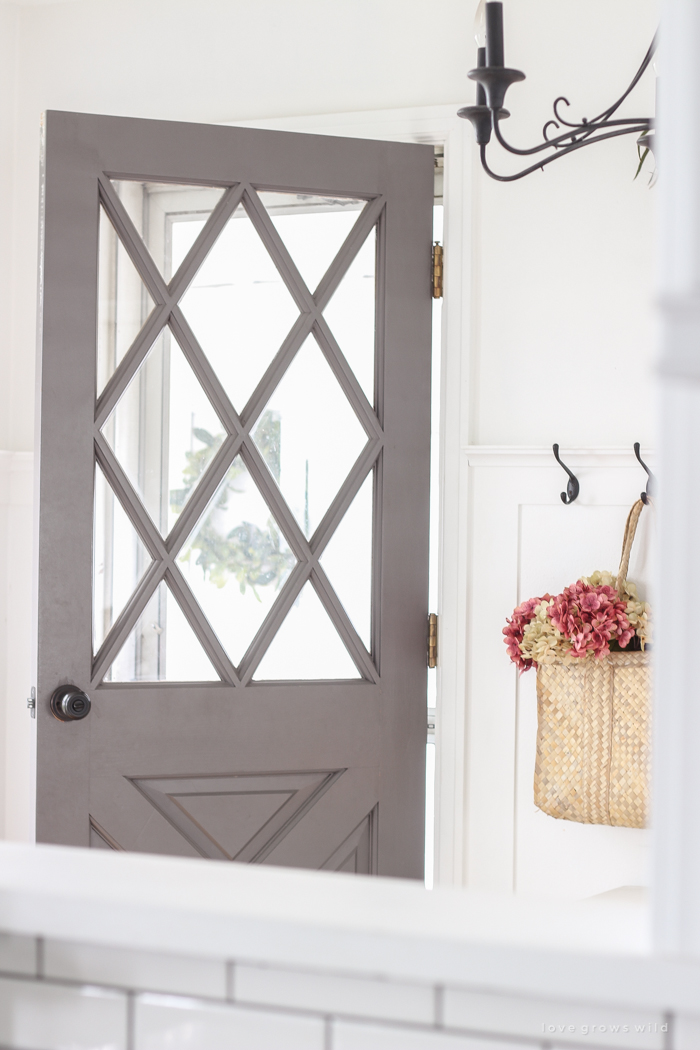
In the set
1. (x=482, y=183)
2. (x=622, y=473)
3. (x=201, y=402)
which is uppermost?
(x=482, y=183)

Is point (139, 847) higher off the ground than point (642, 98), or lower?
lower

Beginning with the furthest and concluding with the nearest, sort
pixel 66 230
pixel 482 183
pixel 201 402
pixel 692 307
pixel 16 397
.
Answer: pixel 16 397, pixel 482 183, pixel 201 402, pixel 66 230, pixel 692 307

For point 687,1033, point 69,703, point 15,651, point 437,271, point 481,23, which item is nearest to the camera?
point 687,1033

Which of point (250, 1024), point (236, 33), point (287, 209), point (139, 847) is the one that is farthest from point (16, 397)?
point (250, 1024)

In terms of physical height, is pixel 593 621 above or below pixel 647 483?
below

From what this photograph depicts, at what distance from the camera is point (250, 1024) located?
0.50 m

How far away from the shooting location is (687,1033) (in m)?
0.45

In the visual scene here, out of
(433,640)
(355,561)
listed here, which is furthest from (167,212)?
(433,640)

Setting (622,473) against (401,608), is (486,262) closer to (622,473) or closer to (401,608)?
(622,473)

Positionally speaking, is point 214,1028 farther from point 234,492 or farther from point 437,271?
point 437,271

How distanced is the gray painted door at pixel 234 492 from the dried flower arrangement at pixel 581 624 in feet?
0.76

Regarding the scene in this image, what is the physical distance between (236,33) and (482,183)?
28.1 inches

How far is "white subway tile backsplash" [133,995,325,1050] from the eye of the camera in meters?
0.49

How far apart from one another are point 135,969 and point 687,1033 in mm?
317
